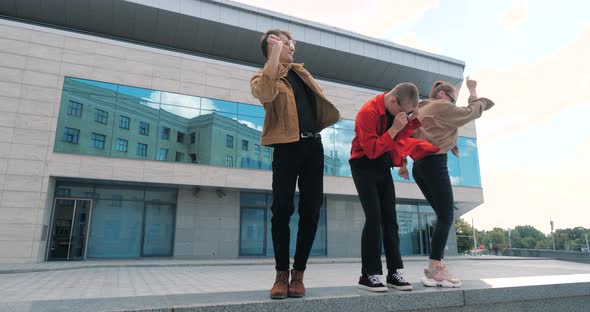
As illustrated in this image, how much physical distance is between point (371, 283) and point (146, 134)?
14298 mm

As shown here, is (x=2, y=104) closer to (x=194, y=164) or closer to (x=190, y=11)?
(x=194, y=164)

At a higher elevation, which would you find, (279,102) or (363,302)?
(279,102)

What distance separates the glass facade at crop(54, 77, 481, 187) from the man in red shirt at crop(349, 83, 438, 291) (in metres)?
13.6

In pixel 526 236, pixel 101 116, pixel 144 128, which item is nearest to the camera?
pixel 101 116

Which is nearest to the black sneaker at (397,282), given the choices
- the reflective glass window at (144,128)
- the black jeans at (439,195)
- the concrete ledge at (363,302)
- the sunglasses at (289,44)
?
the concrete ledge at (363,302)

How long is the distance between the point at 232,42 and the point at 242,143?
578cm

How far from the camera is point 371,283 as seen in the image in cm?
259

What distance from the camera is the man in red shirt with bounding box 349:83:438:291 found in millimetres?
2725

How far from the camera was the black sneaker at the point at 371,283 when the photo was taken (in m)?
2.51

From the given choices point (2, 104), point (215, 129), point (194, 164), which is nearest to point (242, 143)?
point (215, 129)

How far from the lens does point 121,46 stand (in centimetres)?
1530

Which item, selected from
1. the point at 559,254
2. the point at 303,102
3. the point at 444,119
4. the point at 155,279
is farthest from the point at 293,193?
the point at 559,254

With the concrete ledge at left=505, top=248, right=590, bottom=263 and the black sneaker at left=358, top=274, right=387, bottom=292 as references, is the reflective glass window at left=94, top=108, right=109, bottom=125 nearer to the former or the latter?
the black sneaker at left=358, top=274, right=387, bottom=292

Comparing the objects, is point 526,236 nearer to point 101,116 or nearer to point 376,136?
point 101,116
